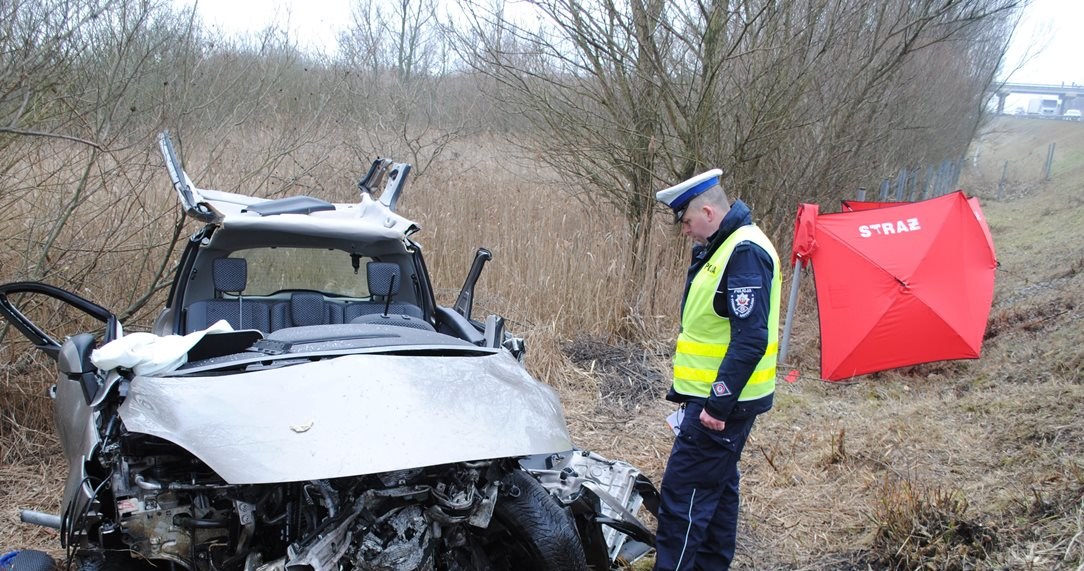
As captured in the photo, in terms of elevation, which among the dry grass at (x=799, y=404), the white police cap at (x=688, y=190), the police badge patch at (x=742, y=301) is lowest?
the dry grass at (x=799, y=404)

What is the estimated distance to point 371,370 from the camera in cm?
263

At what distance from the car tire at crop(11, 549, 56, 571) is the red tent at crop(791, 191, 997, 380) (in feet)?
18.5

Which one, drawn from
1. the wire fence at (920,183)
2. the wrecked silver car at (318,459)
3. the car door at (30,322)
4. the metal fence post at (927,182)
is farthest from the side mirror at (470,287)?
the metal fence post at (927,182)

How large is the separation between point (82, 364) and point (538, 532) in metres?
1.89

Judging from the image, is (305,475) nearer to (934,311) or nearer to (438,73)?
(934,311)

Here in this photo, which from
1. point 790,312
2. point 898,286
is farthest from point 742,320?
point 790,312

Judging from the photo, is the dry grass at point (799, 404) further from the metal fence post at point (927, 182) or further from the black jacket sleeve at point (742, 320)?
the metal fence post at point (927, 182)

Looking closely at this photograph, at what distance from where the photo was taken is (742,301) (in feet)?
10.1

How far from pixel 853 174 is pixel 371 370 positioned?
1014 centimetres

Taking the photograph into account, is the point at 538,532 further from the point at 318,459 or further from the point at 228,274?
the point at 228,274

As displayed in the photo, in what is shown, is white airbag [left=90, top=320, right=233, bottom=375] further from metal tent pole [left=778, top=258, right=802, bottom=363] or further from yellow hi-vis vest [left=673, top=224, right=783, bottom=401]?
metal tent pole [left=778, top=258, right=802, bottom=363]

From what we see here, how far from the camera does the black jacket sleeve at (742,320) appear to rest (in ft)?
10.1

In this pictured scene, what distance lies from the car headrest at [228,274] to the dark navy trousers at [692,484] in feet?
8.12

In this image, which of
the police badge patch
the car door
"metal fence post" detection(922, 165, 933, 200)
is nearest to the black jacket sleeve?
the police badge patch
